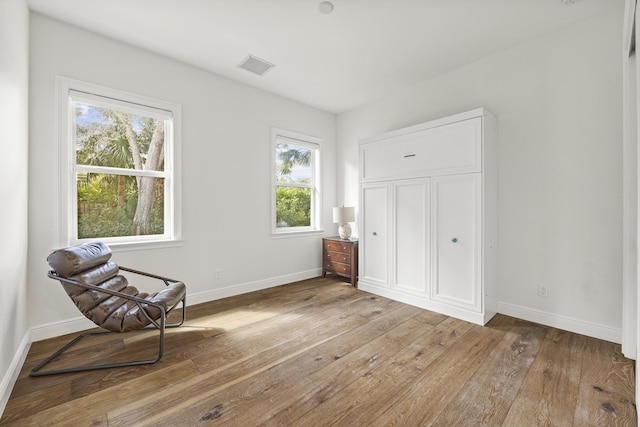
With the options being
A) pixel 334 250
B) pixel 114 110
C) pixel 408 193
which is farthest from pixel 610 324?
pixel 114 110

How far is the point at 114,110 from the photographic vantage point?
2832 mm

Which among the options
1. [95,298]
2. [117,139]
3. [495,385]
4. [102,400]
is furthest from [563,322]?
[117,139]

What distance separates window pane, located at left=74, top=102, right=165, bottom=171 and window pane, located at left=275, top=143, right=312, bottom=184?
5.18ft

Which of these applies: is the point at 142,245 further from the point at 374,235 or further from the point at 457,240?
the point at 457,240

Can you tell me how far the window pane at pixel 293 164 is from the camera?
4.21 m

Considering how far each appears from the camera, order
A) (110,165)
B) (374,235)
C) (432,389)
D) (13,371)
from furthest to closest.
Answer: (374,235) < (110,165) < (13,371) < (432,389)

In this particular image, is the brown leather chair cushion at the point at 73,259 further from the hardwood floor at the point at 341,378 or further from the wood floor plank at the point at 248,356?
the wood floor plank at the point at 248,356

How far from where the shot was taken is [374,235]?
3725 mm

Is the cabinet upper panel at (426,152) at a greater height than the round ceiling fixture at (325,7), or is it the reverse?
the round ceiling fixture at (325,7)

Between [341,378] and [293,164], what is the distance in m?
3.17

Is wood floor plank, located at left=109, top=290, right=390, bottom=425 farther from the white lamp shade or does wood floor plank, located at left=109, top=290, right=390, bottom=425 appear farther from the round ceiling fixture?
the round ceiling fixture

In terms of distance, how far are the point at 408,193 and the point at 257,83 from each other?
2.41 m

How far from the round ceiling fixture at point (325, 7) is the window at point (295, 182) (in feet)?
6.06

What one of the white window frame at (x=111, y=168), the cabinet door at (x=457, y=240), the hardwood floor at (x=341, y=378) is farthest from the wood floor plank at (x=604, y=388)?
the white window frame at (x=111, y=168)
